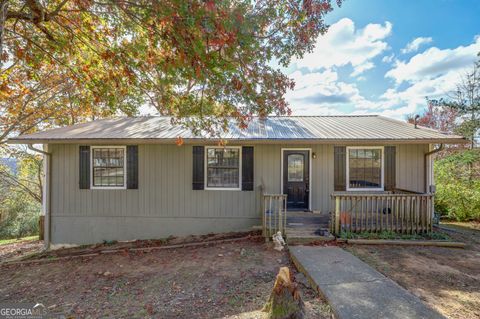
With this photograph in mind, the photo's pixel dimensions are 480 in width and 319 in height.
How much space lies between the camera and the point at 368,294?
2.98m

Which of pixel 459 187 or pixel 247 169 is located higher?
pixel 247 169

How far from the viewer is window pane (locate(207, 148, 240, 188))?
6.72m

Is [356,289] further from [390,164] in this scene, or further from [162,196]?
[162,196]

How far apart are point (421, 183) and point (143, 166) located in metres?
8.18

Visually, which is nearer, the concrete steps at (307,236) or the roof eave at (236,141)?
the concrete steps at (307,236)

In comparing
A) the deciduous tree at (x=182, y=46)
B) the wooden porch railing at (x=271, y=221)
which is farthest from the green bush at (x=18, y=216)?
the wooden porch railing at (x=271, y=221)

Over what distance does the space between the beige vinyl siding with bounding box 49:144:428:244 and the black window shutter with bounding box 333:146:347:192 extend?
14 centimetres

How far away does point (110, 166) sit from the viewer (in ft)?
22.2

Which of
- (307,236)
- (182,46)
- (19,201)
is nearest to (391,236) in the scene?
(307,236)

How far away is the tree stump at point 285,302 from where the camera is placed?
2.39 metres

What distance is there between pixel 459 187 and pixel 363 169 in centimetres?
481

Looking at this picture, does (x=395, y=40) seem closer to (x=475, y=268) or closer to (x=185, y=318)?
(x=475, y=268)

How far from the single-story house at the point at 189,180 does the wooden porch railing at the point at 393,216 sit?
39.8 inches

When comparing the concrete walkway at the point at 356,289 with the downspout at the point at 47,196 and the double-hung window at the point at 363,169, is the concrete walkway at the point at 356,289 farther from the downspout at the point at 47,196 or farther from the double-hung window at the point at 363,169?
the downspout at the point at 47,196
